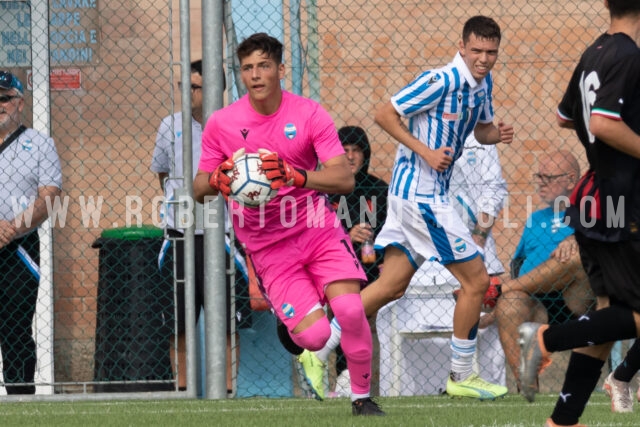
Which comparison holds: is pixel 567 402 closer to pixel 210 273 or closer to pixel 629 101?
pixel 629 101

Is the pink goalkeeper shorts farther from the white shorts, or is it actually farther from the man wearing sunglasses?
the man wearing sunglasses

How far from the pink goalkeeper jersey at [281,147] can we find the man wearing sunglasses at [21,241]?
2.27 meters

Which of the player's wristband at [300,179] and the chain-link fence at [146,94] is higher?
the chain-link fence at [146,94]

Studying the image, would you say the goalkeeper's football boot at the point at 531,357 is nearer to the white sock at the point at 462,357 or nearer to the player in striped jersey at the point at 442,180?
the player in striped jersey at the point at 442,180

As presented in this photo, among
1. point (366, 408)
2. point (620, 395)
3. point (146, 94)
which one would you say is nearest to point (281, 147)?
point (366, 408)

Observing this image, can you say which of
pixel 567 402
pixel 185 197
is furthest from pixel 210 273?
pixel 567 402

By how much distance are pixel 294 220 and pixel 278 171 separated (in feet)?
1.95

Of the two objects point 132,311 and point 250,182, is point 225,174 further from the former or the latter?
point 132,311

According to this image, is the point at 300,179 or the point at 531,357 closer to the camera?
the point at 531,357

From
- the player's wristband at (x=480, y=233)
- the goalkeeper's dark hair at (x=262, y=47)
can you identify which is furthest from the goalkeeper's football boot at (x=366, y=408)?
the player's wristband at (x=480, y=233)

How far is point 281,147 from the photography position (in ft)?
20.5

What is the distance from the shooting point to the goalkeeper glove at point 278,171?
18.7 feet

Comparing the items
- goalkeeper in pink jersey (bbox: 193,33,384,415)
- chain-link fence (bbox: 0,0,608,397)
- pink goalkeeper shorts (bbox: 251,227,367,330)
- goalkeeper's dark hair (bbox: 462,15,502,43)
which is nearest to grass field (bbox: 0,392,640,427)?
goalkeeper in pink jersey (bbox: 193,33,384,415)

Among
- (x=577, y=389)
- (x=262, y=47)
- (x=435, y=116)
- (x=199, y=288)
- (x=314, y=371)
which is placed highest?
(x=262, y=47)
